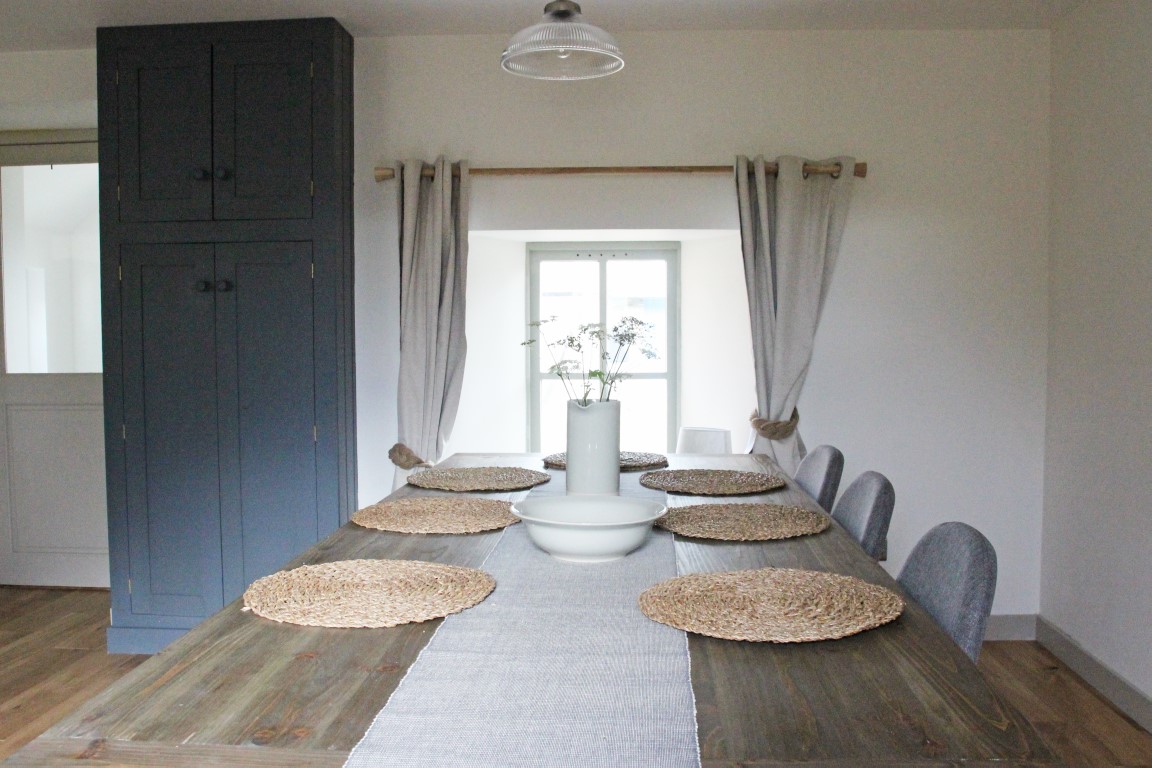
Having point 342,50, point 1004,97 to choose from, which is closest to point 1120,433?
point 1004,97

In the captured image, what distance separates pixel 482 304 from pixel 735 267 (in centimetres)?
118

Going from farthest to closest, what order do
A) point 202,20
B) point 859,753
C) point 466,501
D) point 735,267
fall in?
point 735,267
point 202,20
point 466,501
point 859,753

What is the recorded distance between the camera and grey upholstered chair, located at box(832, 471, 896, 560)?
6.98ft

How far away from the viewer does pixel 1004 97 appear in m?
3.64

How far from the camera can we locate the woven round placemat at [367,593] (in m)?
1.39

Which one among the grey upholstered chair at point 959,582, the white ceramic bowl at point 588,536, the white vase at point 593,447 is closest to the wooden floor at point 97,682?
the grey upholstered chair at point 959,582

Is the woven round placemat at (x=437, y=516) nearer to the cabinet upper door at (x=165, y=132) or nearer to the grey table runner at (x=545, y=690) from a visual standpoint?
the grey table runner at (x=545, y=690)

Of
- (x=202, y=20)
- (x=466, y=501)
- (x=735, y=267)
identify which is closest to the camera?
(x=466, y=501)

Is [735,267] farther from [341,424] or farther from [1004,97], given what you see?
[341,424]

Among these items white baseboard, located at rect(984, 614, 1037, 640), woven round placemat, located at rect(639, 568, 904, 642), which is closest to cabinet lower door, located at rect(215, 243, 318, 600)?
woven round placemat, located at rect(639, 568, 904, 642)

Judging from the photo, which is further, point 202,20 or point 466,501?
point 202,20

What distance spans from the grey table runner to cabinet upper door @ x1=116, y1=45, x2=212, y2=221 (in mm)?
2649

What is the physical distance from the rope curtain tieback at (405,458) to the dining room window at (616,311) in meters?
1.09

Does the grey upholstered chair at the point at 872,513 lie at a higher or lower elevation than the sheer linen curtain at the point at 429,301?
lower
